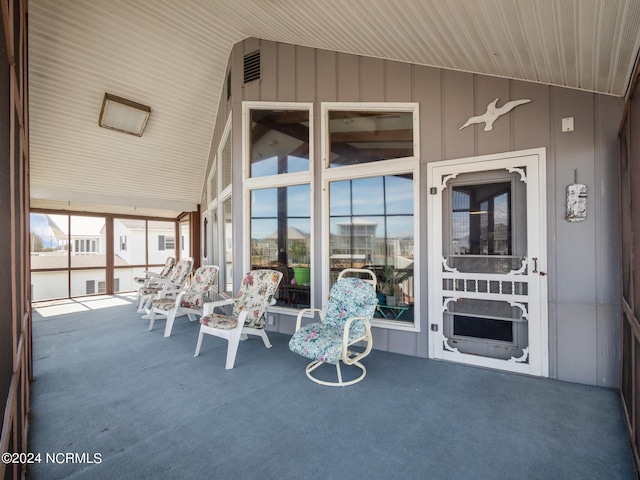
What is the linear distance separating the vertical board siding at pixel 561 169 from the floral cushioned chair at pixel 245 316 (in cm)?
156

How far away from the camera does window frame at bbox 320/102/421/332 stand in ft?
10.7

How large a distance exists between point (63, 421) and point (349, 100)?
405 cm

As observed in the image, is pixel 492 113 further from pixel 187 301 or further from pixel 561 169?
pixel 187 301

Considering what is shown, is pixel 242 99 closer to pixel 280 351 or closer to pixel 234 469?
pixel 280 351

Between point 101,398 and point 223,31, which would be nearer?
point 101,398

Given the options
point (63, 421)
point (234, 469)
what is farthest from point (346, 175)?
point (63, 421)

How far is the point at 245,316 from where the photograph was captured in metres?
3.12

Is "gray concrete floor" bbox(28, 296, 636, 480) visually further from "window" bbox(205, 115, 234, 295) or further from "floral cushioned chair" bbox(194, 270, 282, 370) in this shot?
"window" bbox(205, 115, 234, 295)

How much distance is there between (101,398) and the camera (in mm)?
2422

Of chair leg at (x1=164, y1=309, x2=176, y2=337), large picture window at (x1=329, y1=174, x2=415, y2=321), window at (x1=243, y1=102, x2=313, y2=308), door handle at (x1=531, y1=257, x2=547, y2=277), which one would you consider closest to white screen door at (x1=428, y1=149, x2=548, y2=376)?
door handle at (x1=531, y1=257, x2=547, y2=277)

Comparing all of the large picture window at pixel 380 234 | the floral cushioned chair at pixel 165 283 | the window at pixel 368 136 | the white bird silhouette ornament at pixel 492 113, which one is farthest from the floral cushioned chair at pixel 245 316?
the white bird silhouette ornament at pixel 492 113

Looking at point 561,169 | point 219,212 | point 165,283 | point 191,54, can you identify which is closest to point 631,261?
point 561,169

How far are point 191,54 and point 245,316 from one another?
14.3ft

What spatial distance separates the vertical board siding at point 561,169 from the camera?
251cm
